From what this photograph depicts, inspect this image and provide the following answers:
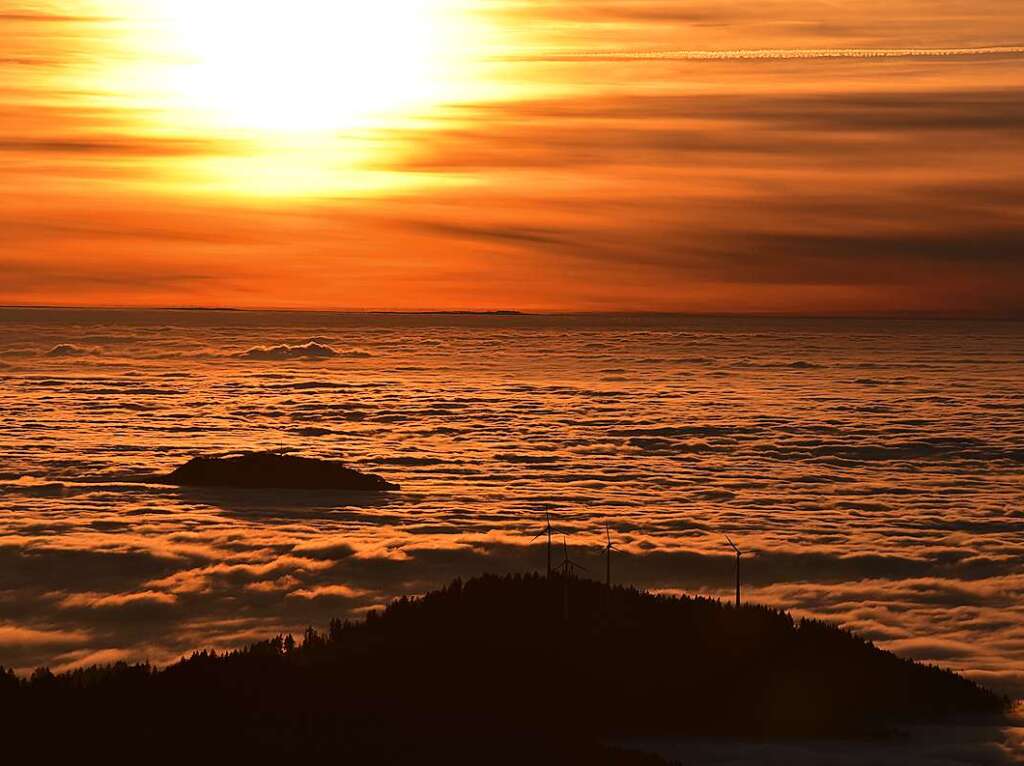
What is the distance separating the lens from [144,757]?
9.60 m

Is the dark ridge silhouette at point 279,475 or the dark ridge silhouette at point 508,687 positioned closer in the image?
the dark ridge silhouette at point 508,687

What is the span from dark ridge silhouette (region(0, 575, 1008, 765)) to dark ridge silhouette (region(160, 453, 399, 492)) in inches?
767

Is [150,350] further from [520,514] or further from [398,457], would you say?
[520,514]

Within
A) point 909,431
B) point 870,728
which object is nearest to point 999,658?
point 870,728

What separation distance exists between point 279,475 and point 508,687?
22415mm

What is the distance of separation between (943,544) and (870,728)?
14.6 meters

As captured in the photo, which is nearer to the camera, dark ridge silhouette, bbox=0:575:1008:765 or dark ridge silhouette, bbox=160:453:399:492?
dark ridge silhouette, bbox=0:575:1008:765

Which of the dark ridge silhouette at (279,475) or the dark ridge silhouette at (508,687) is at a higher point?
the dark ridge silhouette at (279,475)

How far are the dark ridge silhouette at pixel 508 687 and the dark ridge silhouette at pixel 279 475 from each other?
767 inches

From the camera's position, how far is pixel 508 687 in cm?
1252

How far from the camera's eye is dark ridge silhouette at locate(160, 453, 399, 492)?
3394 cm

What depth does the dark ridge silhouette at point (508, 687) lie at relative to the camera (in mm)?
10258

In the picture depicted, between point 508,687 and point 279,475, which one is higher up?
point 279,475

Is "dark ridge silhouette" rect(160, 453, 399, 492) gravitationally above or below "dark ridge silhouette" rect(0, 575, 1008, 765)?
above
